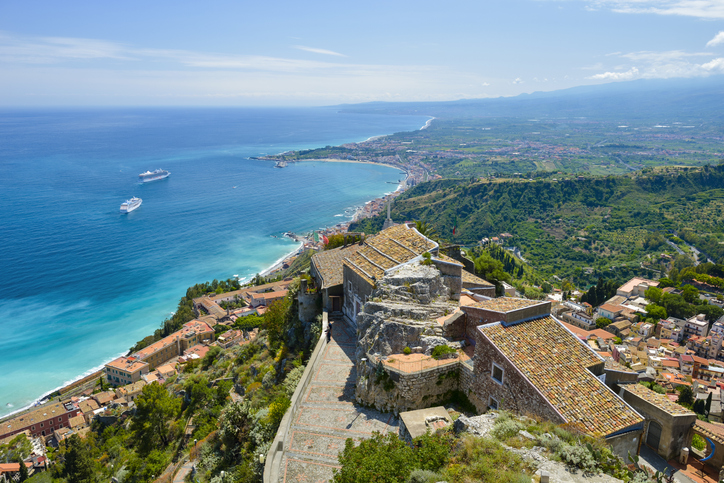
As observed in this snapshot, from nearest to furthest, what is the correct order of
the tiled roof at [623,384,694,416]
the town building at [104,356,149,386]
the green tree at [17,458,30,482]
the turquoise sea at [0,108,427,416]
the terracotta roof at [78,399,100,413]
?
1. the tiled roof at [623,384,694,416]
2. the green tree at [17,458,30,482]
3. the terracotta roof at [78,399,100,413]
4. the town building at [104,356,149,386]
5. the turquoise sea at [0,108,427,416]

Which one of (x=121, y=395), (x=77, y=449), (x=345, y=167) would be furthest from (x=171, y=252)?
(x=345, y=167)

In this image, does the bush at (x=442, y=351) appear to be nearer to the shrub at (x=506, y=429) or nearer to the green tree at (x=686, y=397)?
the shrub at (x=506, y=429)

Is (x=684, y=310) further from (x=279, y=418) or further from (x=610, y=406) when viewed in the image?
(x=279, y=418)

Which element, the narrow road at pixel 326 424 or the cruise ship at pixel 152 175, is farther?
the cruise ship at pixel 152 175

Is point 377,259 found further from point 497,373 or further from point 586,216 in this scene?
point 586,216

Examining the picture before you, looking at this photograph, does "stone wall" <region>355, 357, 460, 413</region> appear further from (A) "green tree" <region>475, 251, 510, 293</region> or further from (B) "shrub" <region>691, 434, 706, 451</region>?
(A) "green tree" <region>475, 251, 510, 293</region>

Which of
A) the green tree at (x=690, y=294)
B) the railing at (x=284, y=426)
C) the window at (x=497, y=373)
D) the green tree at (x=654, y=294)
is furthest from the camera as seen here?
the green tree at (x=654, y=294)

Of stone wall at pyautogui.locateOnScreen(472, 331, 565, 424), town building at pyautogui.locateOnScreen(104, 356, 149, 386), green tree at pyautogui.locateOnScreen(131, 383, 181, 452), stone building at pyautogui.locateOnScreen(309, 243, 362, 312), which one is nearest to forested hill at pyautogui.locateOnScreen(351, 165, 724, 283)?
town building at pyautogui.locateOnScreen(104, 356, 149, 386)

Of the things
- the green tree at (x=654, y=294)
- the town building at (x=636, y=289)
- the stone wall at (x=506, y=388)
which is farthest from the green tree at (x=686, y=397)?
the town building at (x=636, y=289)
